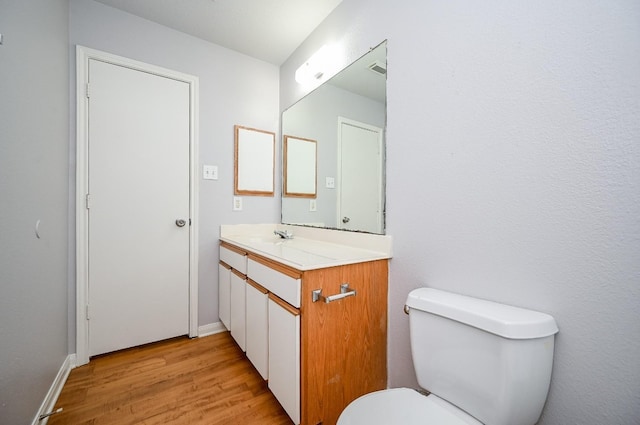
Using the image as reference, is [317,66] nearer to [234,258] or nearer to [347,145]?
[347,145]

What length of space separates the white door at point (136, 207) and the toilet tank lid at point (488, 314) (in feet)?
5.98

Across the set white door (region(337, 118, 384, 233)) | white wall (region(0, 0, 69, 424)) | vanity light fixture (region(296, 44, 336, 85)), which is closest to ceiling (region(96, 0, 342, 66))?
vanity light fixture (region(296, 44, 336, 85))

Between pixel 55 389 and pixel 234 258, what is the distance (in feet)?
3.71

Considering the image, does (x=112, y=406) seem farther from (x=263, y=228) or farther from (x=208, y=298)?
(x=263, y=228)

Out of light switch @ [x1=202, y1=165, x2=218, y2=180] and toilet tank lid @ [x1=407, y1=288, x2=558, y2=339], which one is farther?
light switch @ [x1=202, y1=165, x2=218, y2=180]

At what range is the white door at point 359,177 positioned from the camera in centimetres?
139

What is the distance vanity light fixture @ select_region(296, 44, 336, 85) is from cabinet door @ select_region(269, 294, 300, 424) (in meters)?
1.56

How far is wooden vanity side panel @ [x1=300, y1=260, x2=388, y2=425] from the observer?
1.04 metres

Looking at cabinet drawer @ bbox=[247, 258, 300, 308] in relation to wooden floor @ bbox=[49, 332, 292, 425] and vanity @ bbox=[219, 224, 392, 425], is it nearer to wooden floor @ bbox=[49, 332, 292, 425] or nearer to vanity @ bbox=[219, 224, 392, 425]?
vanity @ bbox=[219, 224, 392, 425]

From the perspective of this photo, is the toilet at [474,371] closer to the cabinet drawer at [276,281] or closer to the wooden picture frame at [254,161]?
the cabinet drawer at [276,281]

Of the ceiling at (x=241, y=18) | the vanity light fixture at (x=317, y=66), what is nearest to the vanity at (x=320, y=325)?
the vanity light fixture at (x=317, y=66)

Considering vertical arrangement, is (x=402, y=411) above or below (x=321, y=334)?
below

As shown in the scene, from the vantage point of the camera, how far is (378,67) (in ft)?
4.54

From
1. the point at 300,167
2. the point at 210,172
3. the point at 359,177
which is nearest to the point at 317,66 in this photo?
the point at 300,167
